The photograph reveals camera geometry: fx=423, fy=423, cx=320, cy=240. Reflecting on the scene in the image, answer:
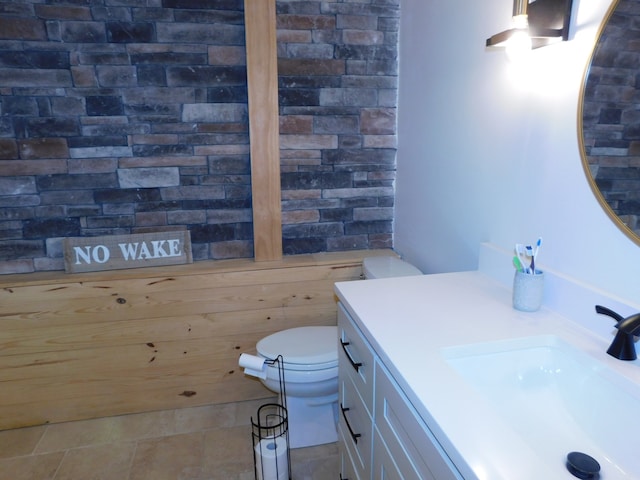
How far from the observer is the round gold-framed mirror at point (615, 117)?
2.99ft

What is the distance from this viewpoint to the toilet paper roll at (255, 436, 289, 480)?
5.25 ft

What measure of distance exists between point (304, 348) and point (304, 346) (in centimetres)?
2

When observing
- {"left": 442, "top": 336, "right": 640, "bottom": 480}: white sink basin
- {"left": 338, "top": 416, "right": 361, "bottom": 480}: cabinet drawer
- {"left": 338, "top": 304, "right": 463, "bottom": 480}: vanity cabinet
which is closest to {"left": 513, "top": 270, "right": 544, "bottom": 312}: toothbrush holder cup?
{"left": 442, "top": 336, "right": 640, "bottom": 480}: white sink basin

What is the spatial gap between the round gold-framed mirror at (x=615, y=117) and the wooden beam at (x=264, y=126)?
137cm

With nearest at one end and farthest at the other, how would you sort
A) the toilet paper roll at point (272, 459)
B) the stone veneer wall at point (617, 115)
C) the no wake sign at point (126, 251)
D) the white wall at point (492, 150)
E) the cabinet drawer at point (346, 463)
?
the stone veneer wall at point (617, 115)
the white wall at point (492, 150)
the cabinet drawer at point (346, 463)
the toilet paper roll at point (272, 459)
the no wake sign at point (126, 251)

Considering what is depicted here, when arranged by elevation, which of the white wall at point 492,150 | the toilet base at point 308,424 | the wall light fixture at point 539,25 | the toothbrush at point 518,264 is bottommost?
the toilet base at point 308,424

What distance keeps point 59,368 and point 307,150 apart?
5.27 feet

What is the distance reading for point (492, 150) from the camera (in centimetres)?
140

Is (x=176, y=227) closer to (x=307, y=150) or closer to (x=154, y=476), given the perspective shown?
(x=307, y=150)

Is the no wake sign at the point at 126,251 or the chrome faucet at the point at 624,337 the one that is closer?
the chrome faucet at the point at 624,337

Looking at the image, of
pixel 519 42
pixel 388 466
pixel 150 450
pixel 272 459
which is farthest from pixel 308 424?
pixel 519 42

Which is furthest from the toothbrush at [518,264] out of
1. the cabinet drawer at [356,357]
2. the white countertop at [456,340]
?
the cabinet drawer at [356,357]

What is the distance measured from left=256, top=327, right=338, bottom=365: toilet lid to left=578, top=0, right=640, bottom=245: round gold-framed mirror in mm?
1146

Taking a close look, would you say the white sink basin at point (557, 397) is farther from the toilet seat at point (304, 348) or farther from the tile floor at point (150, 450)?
the tile floor at point (150, 450)
